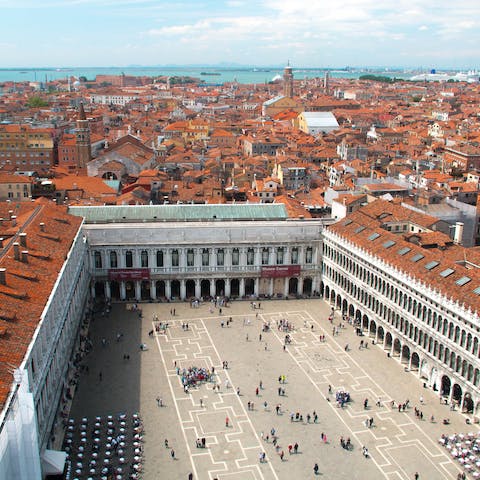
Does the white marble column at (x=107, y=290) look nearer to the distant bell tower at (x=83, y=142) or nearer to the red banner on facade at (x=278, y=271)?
the red banner on facade at (x=278, y=271)

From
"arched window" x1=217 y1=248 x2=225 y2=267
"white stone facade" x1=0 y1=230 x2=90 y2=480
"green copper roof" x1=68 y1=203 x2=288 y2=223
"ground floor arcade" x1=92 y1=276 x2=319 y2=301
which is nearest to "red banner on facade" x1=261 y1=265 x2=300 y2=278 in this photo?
"ground floor arcade" x1=92 y1=276 x2=319 y2=301

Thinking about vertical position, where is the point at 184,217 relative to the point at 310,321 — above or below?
above

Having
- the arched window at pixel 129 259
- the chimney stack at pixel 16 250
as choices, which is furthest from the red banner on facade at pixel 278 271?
the chimney stack at pixel 16 250

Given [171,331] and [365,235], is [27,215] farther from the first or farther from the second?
[365,235]

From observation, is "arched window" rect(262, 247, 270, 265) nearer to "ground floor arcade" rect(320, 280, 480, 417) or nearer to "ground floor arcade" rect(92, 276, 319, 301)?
"ground floor arcade" rect(92, 276, 319, 301)

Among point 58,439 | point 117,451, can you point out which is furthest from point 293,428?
point 58,439

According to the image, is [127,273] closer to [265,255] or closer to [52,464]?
[265,255]

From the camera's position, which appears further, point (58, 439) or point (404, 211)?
point (404, 211)
